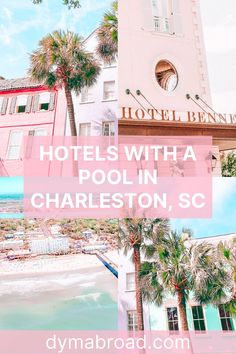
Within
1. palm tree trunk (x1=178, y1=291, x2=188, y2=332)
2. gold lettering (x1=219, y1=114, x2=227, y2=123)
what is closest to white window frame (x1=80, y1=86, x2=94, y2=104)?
gold lettering (x1=219, y1=114, x2=227, y2=123)

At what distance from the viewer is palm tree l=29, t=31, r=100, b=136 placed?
1331 centimetres

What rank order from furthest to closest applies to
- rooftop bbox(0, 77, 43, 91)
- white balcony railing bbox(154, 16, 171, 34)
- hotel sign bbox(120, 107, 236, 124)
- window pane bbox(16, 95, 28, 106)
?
white balcony railing bbox(154, 16, 171, 34) → window pane bbox(16, 95, 28, 106) → rooftop bbox(0, 77, 43, 91) → hotel sign bbox(120, 107, 236, 124)

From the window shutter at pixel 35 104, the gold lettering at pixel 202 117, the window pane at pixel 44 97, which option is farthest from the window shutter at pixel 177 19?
the window shutter at pixel 35 104

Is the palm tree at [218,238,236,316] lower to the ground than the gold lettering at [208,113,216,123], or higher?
lower

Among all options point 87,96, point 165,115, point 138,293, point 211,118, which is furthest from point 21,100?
point 138,293

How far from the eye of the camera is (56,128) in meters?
13.8

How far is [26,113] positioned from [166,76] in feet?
19.8

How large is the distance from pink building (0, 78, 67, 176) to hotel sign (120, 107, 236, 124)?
268cm

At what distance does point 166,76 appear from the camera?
14836 mm

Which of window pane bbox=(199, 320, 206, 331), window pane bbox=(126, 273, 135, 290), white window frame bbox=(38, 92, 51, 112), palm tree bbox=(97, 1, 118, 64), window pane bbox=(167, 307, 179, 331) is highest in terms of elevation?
palm tree bbox=(97, 1, 118, 64)

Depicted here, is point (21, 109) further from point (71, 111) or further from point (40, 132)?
point (71, 111)

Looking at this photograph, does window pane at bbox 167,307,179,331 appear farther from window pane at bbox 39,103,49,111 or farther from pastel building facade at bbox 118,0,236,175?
window pane at bbox 39,103,49,111

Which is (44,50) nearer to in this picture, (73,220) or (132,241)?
(73,220)

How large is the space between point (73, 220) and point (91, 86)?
5.34 m
